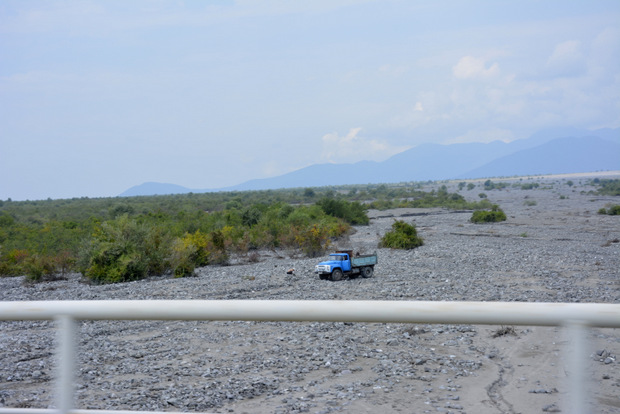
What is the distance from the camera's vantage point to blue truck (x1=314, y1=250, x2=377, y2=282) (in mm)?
21617

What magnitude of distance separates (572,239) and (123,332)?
36.0m

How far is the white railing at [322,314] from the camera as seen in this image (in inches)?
106

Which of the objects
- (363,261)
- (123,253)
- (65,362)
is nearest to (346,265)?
(363,261)

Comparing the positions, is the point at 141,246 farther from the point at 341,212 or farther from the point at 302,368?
the point at 341,212

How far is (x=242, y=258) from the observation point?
30406mm

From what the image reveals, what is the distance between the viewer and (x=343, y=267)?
854 inches

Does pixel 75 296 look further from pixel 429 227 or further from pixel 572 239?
pixel 429 227

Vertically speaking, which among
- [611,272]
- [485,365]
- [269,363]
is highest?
[269,363]

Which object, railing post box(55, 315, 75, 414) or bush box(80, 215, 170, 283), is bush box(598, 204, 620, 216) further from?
railing post box(55, 315, 75, 414)

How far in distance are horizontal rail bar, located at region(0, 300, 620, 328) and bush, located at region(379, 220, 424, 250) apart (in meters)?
29.6

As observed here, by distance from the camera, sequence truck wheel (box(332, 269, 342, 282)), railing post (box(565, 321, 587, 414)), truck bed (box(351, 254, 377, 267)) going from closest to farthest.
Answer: railing post (box(565, 321, 587, 414)) < truck wheel (box(332, 269, 342, 282)) < truck bed (box(351, 254, 377, 267))

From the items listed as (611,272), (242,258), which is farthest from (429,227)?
(611,272)

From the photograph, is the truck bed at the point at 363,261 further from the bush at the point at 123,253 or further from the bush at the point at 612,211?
the bush at the point at 612,211

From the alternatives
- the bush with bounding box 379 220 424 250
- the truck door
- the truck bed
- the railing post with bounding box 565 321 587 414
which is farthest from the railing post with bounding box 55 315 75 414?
the bush with bounding box 379 220 424 250
